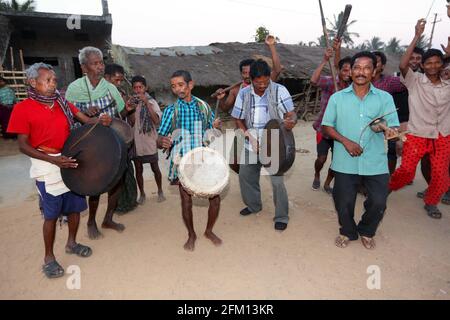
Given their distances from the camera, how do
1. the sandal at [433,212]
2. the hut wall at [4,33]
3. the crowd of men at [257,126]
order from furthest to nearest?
Answer: the hut wall at [4,33]
the sandal at [433,212]
the crowd of men at [257,126]

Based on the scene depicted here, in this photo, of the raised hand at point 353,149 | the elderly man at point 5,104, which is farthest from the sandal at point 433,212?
the elderly man at point 5,104

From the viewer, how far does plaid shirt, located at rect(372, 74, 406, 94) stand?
4.04 m

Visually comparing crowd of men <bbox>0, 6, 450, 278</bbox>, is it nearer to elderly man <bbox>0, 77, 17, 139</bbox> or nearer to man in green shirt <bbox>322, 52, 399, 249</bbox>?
man in green shirt <bbox>322, 52, 399, 249</bbox>

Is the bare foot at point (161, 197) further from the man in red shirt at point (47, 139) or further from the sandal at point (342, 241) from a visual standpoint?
the sandal at point (342, 241)

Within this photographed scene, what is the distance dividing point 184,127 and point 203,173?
51cm

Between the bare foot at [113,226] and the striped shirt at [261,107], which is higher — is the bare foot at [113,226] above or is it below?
below

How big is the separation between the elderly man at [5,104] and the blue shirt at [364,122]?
9707mm

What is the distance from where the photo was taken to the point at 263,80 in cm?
321

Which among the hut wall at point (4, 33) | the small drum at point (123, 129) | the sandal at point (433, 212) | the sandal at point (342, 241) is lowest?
the sandal at point (342, 241)

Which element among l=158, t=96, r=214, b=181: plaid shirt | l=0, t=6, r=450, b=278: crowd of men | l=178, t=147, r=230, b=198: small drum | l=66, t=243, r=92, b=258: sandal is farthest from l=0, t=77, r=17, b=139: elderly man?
l=178, t=147, r=230, b=198: small drum

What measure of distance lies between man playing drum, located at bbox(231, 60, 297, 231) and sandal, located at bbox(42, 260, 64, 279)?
2.15m

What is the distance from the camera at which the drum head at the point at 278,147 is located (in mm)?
3041

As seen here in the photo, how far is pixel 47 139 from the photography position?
2.63 m
